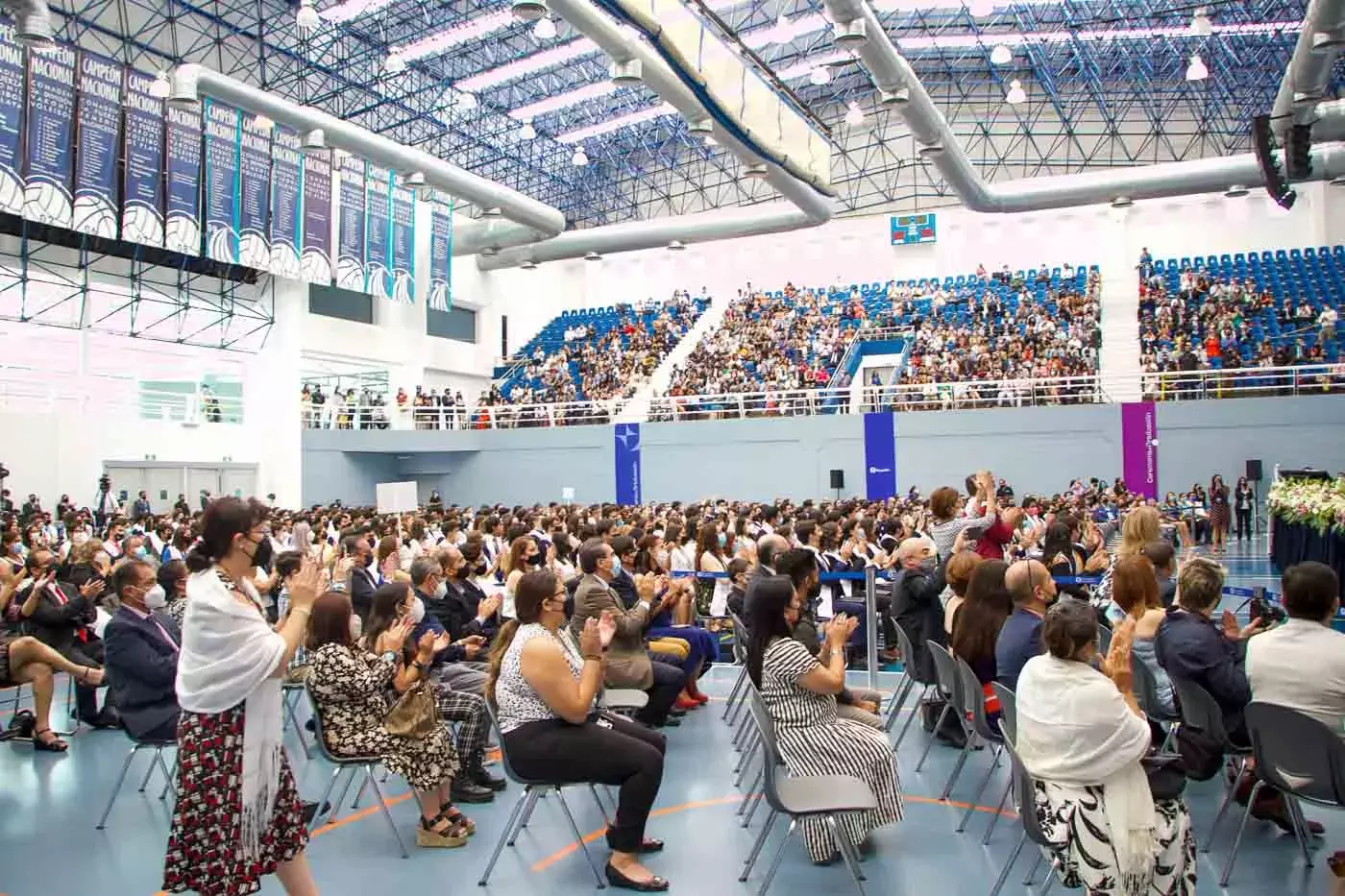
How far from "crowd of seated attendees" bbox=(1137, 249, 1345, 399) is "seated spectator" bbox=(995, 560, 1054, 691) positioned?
1794 cm

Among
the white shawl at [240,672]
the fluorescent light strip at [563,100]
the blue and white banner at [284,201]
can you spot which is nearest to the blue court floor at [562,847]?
the white shawl at [240,672]

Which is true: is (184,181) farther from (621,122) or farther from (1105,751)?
(1105,751)

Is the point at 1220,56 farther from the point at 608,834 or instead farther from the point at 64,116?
the point at 608,834

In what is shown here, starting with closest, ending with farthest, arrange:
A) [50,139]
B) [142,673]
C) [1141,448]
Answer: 1. [142,673]
2. [50,139]
3. [1141,448]

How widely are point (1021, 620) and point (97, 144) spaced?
60.8 ft

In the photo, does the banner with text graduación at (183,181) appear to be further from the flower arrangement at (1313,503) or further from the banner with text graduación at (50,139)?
the flower arrangement at (1313,503)

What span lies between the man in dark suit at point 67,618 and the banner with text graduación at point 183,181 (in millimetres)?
13613

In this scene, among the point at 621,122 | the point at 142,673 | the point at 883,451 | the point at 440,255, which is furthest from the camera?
the point at 621,122

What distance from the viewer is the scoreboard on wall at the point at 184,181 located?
17.3 meters

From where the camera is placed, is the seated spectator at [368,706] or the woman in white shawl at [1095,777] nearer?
the woman in white shawl at [1095,777]

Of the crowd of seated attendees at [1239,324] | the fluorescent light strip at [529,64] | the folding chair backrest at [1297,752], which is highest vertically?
the fluorescent light strip at [529,64]

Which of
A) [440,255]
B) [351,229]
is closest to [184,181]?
[351,229]

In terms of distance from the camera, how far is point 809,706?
4.64m

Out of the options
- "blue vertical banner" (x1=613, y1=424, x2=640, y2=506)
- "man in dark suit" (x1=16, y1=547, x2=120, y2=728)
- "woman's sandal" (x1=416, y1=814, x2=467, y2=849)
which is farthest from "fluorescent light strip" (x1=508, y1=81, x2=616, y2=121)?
"woman's sandal" (x1=416, y1=814, x2=467, y2=849)
